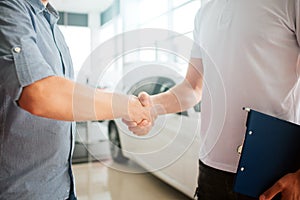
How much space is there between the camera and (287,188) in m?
0.79

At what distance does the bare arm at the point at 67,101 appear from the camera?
630 millimetres

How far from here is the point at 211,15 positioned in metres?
1.05

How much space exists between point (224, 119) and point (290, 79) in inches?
9.5

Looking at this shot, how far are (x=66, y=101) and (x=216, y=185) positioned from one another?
615 mm

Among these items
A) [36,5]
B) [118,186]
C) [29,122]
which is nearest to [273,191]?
[29,122]

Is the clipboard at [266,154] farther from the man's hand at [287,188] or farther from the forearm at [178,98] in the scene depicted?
the forearm at [178,98]

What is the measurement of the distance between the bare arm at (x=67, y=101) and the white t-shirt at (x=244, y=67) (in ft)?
1.21

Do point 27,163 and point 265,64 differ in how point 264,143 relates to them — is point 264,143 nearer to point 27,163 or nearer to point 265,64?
point 265,64

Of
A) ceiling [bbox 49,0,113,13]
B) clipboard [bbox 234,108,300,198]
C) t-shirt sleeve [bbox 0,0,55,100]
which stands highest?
ceiling [bbox 49,0,113,13]

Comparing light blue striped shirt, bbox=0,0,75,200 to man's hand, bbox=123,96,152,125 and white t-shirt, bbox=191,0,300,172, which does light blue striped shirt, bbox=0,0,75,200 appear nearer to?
man's hand, bbox=123,96,152,125

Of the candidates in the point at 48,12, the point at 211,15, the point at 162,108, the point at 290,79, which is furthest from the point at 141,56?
the point at 290,79

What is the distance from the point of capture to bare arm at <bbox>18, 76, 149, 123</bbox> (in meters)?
0.63

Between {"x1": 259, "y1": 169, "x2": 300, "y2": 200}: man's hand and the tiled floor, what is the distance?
1618 millimetres

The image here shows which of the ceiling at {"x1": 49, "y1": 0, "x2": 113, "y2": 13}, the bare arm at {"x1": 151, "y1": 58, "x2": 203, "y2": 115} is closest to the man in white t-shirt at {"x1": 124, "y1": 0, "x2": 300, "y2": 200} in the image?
the bare arm at {"x1": 151, "y1": 58, "x2": 203, "y2": 115}
